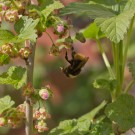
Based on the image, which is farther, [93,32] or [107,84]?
[93,32]

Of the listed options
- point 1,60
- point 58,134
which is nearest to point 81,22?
point 58,134

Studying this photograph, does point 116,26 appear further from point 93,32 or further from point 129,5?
point 93,32

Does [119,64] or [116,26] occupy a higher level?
[116,26]

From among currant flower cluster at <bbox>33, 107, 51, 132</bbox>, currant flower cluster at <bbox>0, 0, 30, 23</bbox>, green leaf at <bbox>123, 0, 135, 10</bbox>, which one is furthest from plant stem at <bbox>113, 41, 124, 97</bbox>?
currant flower cluster at <bbox>0, 0, 30, 23</bbox>

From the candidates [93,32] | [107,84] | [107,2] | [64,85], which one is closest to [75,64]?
[107,84]

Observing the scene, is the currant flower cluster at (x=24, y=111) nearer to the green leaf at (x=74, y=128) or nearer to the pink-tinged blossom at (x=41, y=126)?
the pink-tinged blossom at (x=41, y=126)

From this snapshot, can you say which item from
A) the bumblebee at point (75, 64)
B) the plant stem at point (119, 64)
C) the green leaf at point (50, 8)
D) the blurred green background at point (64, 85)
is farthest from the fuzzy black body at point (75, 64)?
the blurred green background at point (64, 85)

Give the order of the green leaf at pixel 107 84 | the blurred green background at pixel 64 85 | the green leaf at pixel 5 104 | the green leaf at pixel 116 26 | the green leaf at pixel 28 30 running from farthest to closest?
the blurred green background at pixel 64 85 < the green leaf at pixel 107 84 < the green leaf at pixel 5 104 < the green leaf at pixel 116 26 < the green leaf at pixel 28 30
